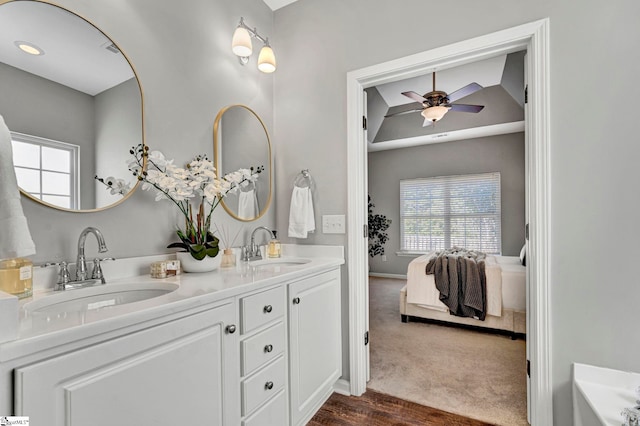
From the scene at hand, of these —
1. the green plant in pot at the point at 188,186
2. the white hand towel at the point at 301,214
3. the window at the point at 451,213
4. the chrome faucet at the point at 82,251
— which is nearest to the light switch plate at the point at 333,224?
the white hand towel at the point at 301,214

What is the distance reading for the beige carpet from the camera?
184 centimetres

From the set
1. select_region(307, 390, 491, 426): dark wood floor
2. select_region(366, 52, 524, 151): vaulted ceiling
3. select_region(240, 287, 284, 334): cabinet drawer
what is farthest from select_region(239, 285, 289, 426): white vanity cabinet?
select_region(366, 52, 524, 151): vaulted ceiling

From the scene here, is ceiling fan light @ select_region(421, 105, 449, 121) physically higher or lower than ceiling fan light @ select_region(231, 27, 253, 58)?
higher

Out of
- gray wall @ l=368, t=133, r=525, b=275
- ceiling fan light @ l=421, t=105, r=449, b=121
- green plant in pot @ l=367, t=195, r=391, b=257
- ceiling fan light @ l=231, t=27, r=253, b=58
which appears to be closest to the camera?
ceiling fan light @ l=231, t=27, r=253, b=58

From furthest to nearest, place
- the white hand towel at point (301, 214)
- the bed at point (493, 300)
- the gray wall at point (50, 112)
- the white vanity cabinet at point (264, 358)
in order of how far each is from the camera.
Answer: the bed at point (493, 300) < the white hand towel at point (301, 214) < the white vanity cabinet at point (264, 358) < the gray wall at point (50, 112)

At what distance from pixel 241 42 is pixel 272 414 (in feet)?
6.59

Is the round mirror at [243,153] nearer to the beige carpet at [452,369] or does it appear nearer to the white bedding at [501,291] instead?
the beige carpet at [452,369]

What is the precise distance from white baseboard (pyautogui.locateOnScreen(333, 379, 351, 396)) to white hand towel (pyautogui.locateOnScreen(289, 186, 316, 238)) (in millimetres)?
990

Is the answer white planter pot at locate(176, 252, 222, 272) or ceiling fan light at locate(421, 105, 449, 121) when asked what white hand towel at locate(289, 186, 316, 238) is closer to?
white planter pot at locate(176, 252, 222, 272)

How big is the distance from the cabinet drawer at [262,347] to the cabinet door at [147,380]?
5cm

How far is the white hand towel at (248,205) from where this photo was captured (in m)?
2.00

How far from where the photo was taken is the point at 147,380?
83cm

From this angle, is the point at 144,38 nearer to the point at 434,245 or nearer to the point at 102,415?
the point at 102,415

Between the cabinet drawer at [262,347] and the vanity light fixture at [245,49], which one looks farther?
the vanity light fixture at [245,49]
